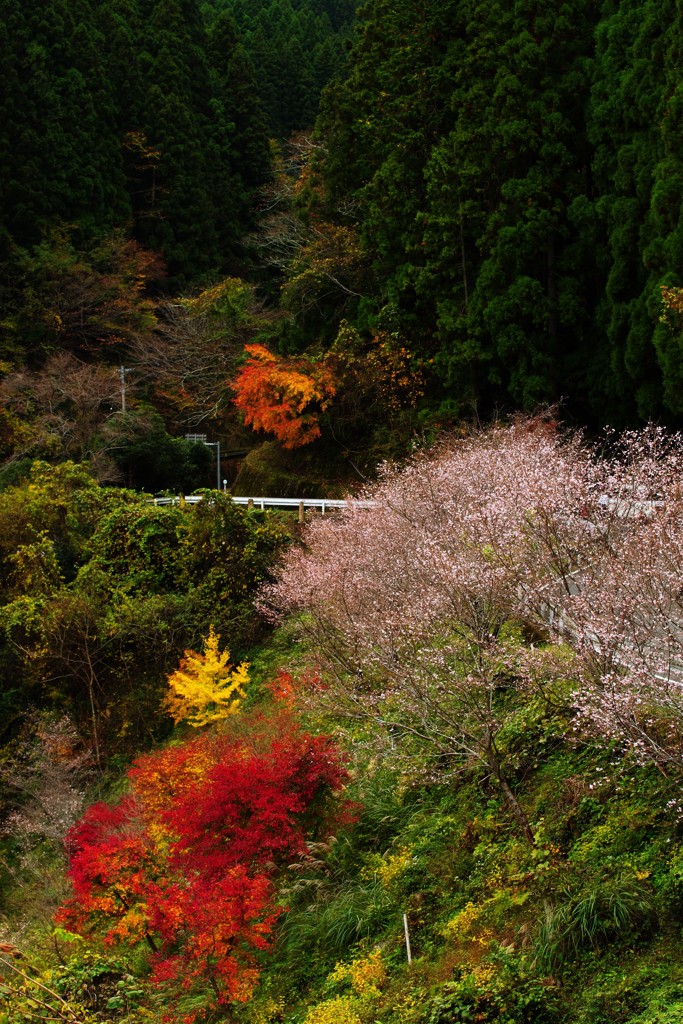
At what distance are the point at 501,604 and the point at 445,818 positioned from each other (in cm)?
223

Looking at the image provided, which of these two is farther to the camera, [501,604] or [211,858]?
[501,604]

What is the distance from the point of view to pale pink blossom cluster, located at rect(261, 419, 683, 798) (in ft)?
26.6

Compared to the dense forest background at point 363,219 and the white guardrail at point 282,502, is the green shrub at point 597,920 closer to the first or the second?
the white guardrail at point 282,502

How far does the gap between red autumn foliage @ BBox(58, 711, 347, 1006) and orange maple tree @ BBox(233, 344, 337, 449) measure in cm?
1417

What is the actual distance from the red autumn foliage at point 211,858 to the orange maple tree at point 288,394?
14.2 metres

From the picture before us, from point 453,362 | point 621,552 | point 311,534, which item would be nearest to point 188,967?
point 621,552

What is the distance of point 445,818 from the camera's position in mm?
10211

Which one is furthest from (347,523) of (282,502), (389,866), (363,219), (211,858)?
(363,219)

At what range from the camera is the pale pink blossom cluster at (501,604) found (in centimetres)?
812

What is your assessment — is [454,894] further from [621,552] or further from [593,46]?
[593,46]

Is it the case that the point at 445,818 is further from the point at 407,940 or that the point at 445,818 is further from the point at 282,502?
the point at 282,502

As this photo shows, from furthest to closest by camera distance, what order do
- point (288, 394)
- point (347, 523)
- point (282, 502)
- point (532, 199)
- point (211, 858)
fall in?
point (288, 394) < point (282, 502) < point (532, 199) < point (347, 523) < point (211, 858)

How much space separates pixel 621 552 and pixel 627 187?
14453 millimetres

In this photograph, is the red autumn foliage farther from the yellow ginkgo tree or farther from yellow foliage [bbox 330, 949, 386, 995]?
the yellow ginkgo tree
